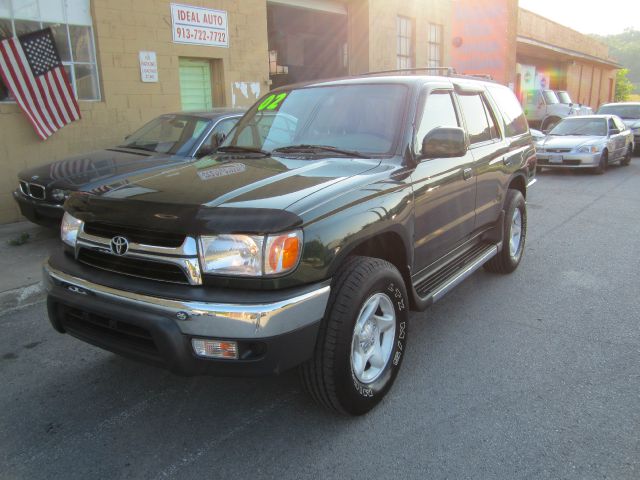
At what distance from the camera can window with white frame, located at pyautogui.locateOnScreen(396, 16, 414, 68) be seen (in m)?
15.8

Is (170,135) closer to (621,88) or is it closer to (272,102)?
(272,102)

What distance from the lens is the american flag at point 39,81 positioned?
25.5ft

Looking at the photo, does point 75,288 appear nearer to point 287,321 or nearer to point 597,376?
point 287,321

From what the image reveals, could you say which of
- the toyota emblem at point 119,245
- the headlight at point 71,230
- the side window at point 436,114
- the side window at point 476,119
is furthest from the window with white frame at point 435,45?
the toyota emblem at point 119,245

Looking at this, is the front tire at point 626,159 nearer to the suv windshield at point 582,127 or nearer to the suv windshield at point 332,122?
the suv windshield at point 582,127

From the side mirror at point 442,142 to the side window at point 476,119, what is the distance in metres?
0.94

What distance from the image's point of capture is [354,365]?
9.43ft

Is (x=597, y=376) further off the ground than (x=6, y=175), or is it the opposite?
(x=6, y=175)

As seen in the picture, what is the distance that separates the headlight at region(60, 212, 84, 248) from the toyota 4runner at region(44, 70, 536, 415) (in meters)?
0.01

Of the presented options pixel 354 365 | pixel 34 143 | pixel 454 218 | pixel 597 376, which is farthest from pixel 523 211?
pixel 34 143

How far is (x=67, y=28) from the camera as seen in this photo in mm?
8445

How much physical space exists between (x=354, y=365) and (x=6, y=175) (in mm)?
7264

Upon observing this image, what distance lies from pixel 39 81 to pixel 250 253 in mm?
7413

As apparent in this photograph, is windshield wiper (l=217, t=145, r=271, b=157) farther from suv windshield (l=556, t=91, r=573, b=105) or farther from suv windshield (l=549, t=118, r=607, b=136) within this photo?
suv windshield (l=556, t=91, r=573, b=105)
